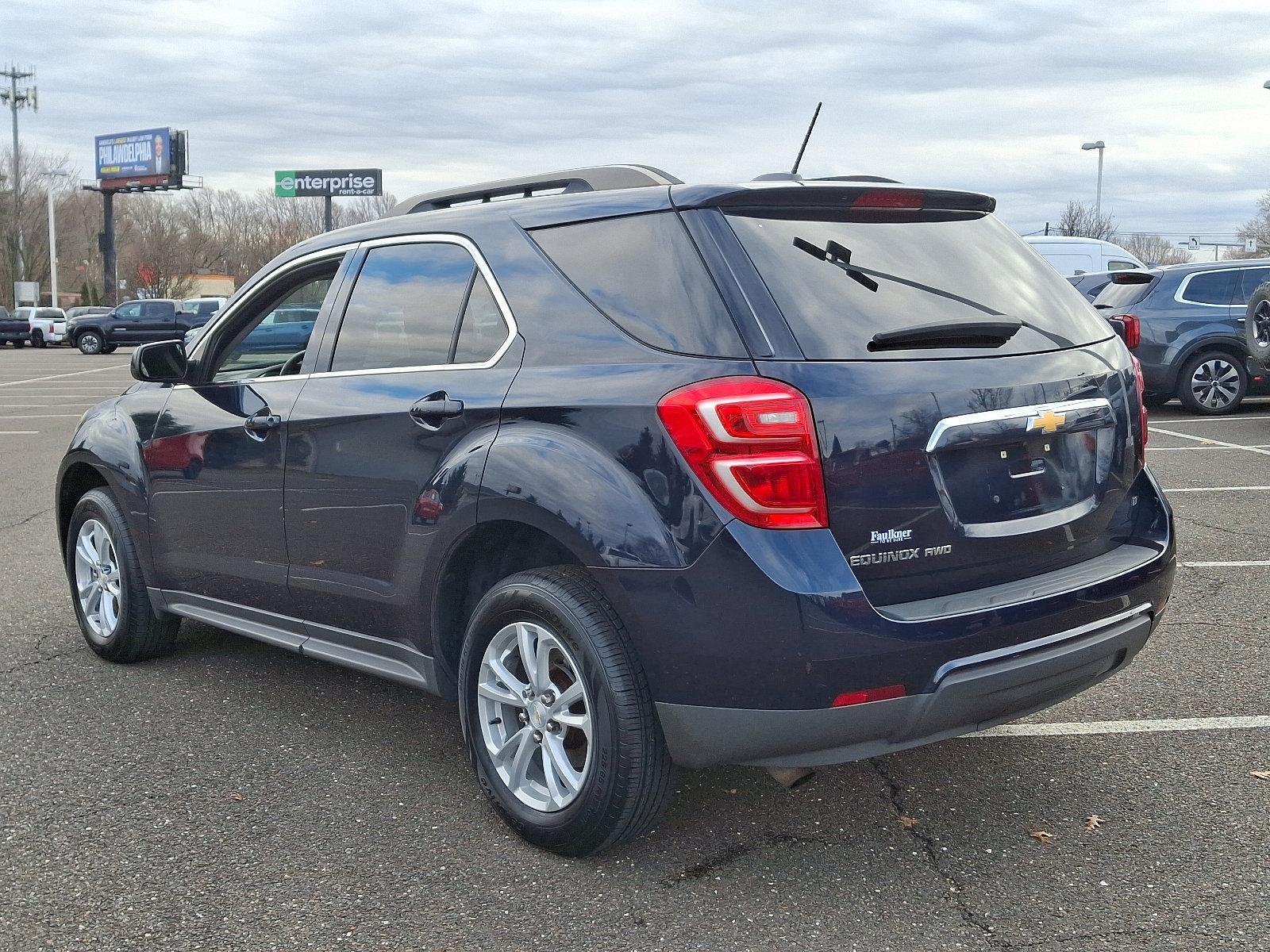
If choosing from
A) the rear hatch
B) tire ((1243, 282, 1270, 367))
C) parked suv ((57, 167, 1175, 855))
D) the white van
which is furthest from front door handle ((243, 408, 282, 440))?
the white van

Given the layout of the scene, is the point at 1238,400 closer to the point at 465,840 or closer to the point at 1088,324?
the point at 1088,324

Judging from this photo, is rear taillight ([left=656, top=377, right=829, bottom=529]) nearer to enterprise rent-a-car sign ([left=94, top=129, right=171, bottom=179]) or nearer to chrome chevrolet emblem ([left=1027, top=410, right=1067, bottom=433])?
chrome chevrolet emblem ([left=1027, top=410, right=1067, bottom=433])

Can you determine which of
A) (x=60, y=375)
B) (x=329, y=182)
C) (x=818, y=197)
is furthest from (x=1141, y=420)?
(x=329, y=182)

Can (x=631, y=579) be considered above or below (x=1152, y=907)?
above

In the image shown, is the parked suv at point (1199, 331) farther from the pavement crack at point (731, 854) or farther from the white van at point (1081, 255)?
the pavement crack at point (731, 854)

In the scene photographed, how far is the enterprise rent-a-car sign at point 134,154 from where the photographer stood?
88438mm

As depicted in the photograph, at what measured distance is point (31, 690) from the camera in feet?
16.3

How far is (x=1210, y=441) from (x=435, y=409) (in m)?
10.4

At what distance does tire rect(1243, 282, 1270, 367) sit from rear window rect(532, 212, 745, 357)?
9890mm

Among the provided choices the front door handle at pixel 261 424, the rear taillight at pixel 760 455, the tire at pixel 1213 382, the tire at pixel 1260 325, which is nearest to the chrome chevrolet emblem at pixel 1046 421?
the rear taillight at pixel 760 455

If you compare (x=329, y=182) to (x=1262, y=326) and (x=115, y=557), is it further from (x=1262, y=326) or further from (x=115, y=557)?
(x=115, y=557)

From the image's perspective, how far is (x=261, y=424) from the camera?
14.3ft

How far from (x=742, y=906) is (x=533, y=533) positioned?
1.07 meters

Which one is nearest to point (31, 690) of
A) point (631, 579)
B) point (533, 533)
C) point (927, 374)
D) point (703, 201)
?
point (533, 533)
